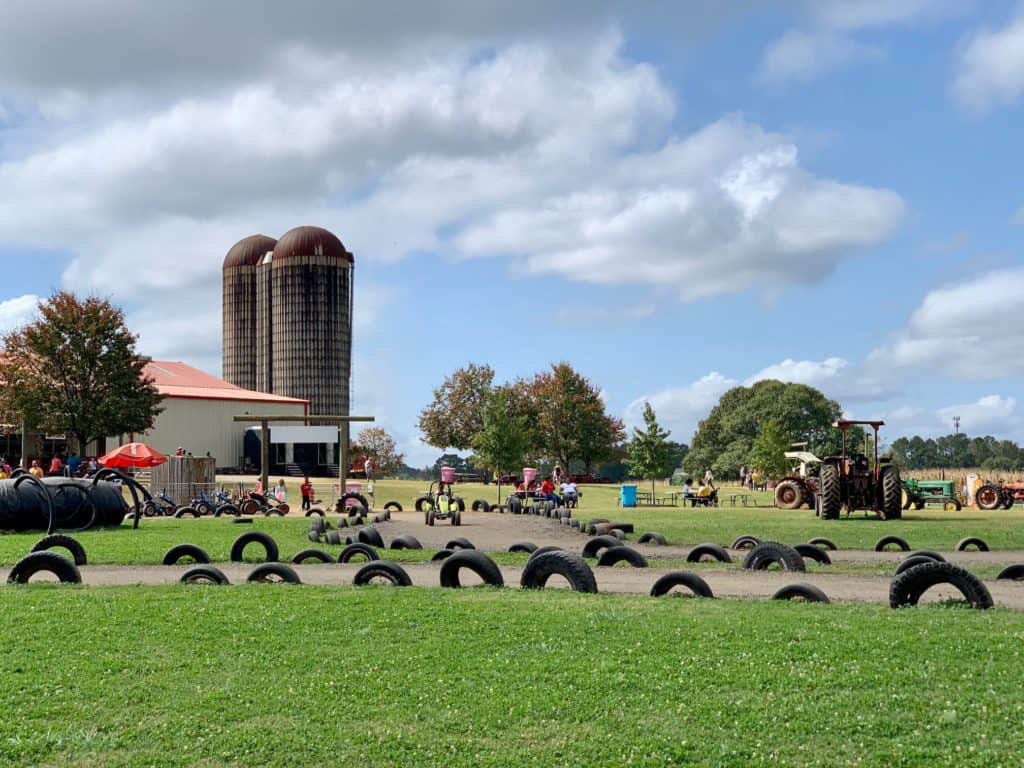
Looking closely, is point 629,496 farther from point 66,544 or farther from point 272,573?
point 272,573

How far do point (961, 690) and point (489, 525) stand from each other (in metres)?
23.9

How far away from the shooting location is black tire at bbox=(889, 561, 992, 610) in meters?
11.3

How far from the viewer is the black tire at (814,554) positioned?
1814cm

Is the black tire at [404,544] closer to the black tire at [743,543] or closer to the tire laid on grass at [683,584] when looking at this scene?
the black tire at [743,543]

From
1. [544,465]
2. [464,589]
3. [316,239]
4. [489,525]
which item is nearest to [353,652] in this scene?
[464,589]

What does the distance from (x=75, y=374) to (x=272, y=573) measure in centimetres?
4352

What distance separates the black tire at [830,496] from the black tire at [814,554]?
53.2ft

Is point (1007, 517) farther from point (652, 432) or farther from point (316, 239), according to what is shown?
point (316, 239)

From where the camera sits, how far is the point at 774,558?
663 inches

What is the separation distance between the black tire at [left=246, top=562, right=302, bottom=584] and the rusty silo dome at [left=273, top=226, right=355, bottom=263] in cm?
7833

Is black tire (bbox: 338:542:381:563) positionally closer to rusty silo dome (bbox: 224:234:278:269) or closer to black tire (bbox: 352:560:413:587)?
black tire (bbox: 352:560:413:587)

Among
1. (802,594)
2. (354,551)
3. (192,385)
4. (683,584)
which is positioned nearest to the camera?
(802,594)

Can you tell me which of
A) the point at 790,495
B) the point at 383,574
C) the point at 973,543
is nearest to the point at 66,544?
the point at 383,574

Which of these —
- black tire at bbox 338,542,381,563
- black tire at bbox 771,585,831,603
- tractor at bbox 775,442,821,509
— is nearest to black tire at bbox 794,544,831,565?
black tire at bbox 771,585,831,603
